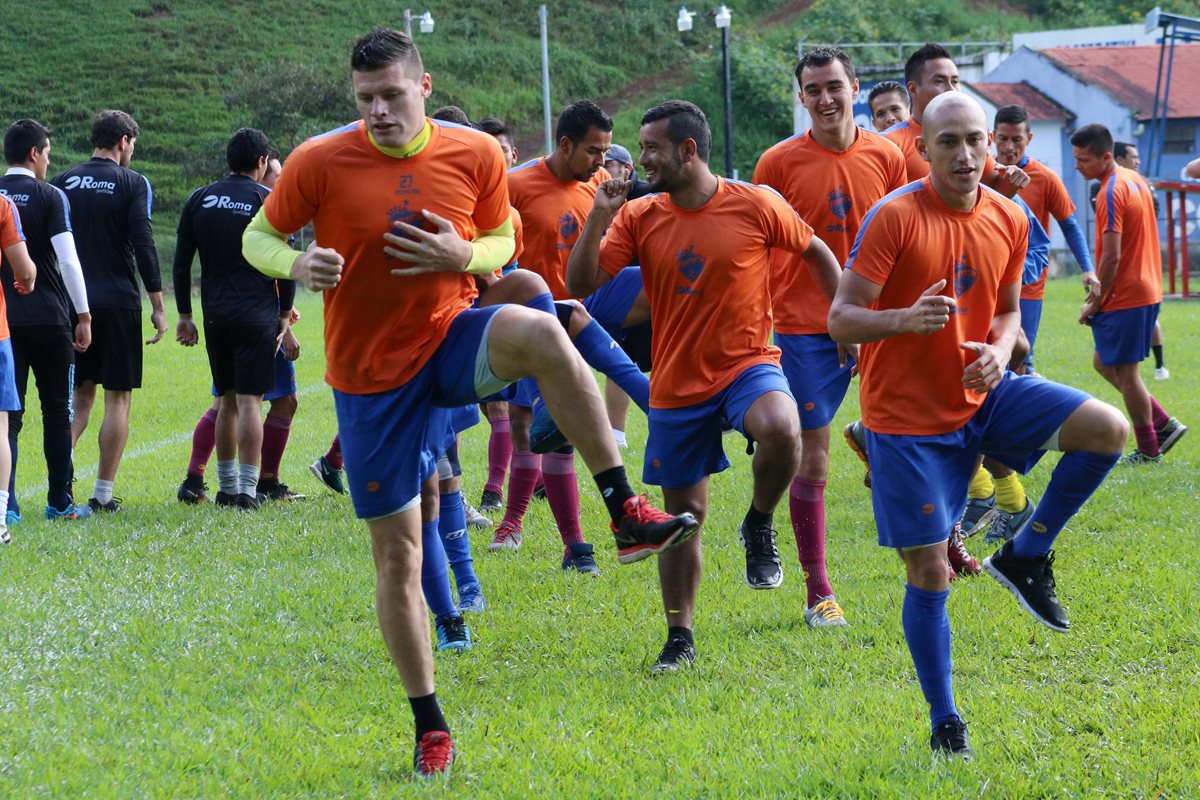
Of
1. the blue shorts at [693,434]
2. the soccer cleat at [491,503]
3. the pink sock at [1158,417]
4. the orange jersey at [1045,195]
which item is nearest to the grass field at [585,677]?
the soccer cleat at [491,503]

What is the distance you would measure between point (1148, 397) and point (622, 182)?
6448 mm

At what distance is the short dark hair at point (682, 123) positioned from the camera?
5.78 meters

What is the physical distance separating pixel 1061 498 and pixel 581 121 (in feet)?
12.8

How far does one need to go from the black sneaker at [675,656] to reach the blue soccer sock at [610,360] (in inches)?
42.1

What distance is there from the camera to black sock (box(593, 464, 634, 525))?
14.9 ft

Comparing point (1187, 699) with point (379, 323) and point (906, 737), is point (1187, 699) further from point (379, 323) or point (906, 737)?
point (379, 323)

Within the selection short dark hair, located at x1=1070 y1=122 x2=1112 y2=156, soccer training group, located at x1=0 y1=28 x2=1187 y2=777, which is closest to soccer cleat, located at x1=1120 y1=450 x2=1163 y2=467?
soccer training group, located at x1=0 y1=28 x2=1187 y2=777

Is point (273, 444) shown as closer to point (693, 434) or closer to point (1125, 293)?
point (693, 434)

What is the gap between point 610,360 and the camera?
6383 millimetres

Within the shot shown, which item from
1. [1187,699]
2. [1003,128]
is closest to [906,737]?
[1187,699]

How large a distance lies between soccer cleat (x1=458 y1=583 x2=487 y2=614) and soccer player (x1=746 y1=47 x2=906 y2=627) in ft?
5.34

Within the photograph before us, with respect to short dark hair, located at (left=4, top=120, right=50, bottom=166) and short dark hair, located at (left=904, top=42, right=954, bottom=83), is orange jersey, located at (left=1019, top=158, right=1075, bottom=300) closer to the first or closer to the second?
short dark hair, located at (left=904, top=42, right=954, bottom=83)

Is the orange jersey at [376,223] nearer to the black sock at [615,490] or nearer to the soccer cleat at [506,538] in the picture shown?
the black sock at [615,490]

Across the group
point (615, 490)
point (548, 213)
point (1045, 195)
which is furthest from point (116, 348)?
point (1045, 195)
